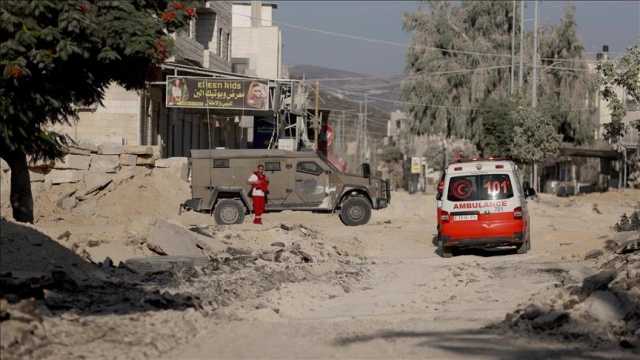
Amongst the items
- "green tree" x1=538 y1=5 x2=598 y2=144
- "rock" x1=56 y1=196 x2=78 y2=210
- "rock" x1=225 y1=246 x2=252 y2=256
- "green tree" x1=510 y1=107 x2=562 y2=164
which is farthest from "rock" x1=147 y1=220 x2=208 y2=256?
"green tree" x1=538 y1=5 x2=598 y2=144

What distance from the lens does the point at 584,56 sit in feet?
194

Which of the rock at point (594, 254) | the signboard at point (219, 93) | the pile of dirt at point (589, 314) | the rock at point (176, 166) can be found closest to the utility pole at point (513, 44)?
the signboard at point (219, 93)

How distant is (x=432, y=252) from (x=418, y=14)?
35.1 meters

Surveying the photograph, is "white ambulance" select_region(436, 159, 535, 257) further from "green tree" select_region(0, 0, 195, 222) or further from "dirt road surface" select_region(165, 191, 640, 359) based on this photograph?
"green tree" select_region(0, 0, 195, 222)

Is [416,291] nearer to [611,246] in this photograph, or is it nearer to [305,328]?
[305,328]

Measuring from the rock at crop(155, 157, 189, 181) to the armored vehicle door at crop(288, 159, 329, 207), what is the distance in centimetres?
652

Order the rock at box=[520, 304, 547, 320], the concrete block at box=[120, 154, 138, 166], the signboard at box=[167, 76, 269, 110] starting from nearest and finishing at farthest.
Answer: the rock at box=[520, 304, 547, 320] → the concrete block at box=[120, 154, 138, 166] → the signboard at box=[167, 76, 269, 110]

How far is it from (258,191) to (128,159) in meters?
7.32

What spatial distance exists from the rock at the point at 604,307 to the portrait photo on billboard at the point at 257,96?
24760 millimetres

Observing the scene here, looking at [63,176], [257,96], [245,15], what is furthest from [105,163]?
[245,15]

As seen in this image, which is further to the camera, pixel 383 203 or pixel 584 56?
pixel 584 56

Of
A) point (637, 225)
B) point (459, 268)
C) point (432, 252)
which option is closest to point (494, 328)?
point (459, 268)

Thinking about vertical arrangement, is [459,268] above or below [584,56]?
below

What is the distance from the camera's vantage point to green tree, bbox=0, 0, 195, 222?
10469mm
